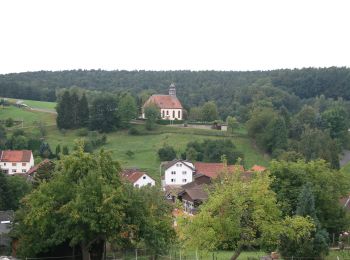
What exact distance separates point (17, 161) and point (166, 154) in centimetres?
1797

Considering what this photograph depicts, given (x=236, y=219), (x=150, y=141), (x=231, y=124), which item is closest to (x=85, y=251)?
(x=236, y=219)

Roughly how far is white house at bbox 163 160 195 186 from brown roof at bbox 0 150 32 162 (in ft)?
60.6

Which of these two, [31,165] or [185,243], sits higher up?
[185,243]

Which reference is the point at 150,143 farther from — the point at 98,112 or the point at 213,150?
the point at 98,112

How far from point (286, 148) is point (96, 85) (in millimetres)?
101941

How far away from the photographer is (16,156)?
7869 centimetres

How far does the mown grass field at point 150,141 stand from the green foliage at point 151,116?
1100 mm

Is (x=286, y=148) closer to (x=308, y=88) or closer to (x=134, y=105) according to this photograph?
(x=134, y=105)

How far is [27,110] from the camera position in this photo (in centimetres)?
11288

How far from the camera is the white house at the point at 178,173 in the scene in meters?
70.8

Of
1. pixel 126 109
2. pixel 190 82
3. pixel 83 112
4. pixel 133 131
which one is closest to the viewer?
pixel 133 131

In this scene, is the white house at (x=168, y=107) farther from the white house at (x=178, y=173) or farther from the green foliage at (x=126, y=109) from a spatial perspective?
the white house at (x=178, y=173)

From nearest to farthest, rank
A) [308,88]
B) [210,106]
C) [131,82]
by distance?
1. [210,106]
2. [308,88]
3. [131,82]

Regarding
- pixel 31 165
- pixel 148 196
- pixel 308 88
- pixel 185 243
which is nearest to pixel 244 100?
pixel 308 88
